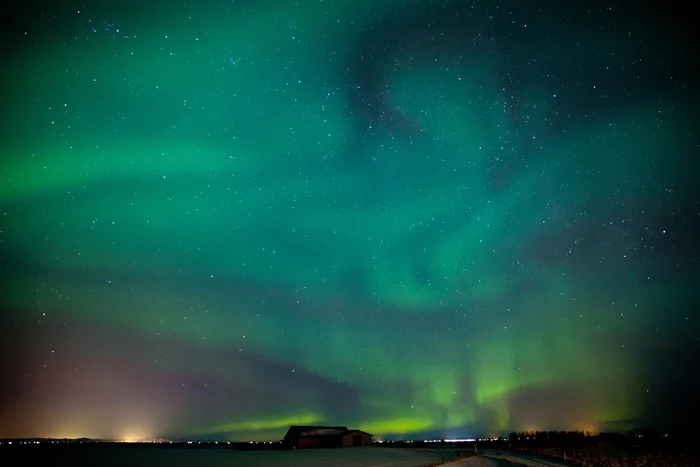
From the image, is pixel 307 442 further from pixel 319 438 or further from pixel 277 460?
pixel 277 460

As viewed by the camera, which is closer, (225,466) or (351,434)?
(225,466)

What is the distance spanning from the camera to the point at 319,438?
74.6 m

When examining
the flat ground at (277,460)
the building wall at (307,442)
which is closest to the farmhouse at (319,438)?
the building wall at (307,442)

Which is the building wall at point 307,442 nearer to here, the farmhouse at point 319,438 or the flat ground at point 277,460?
the farmhouse at point 319,438

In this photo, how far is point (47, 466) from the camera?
4475 cm

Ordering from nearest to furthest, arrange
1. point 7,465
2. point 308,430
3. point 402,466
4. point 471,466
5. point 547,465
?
point 402,466
point 471,466
point 547,465
point 7,465
point 308,430

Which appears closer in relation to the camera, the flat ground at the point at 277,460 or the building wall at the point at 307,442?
the flat ground at the point at 277,460

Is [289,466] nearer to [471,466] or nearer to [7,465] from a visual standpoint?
[471,466]

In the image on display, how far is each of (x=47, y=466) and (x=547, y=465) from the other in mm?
42381

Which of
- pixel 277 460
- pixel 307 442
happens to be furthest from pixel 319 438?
pixel 277 460

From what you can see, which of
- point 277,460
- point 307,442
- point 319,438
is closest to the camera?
point 277,460

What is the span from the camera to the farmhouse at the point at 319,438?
7300 centimetres

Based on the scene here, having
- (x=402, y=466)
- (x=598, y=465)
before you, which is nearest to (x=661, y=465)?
(x=598, y=465)

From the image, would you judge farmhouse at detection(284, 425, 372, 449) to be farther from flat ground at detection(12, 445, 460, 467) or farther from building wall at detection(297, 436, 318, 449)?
flat ground at detection(12, 445, 460, 467)
